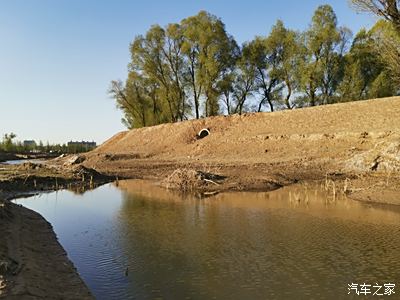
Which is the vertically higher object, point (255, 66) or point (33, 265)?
point (255, 66)

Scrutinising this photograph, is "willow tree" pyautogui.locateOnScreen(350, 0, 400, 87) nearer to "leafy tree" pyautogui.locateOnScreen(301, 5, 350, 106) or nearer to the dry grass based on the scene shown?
the dry grass

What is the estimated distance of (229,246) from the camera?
10867 mm

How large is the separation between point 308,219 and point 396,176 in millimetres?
10019

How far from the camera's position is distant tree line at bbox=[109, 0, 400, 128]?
168ft

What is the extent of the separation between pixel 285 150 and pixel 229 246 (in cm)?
2574

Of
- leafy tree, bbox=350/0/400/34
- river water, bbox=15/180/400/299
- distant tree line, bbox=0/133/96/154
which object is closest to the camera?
river water, bbox=15/180/400/299

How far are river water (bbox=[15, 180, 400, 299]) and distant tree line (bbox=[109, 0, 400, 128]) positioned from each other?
36.2m

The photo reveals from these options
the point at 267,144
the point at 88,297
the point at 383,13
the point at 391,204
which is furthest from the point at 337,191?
the point at 267,144

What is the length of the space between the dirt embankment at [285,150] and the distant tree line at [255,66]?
27.9 feet

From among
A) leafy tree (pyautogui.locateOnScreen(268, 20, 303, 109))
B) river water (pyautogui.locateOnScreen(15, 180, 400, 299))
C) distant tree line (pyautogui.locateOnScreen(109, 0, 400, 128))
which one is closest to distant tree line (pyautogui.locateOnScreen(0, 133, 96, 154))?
distant tree line (pyautogui.locateOnScreen(109, 0, 400, 128))

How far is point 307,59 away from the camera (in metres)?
51.9

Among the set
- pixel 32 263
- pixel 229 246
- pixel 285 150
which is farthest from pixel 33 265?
pixel 285 150

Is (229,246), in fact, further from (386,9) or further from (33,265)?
(386,9)

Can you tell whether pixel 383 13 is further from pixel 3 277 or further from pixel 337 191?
pixel 3 277
